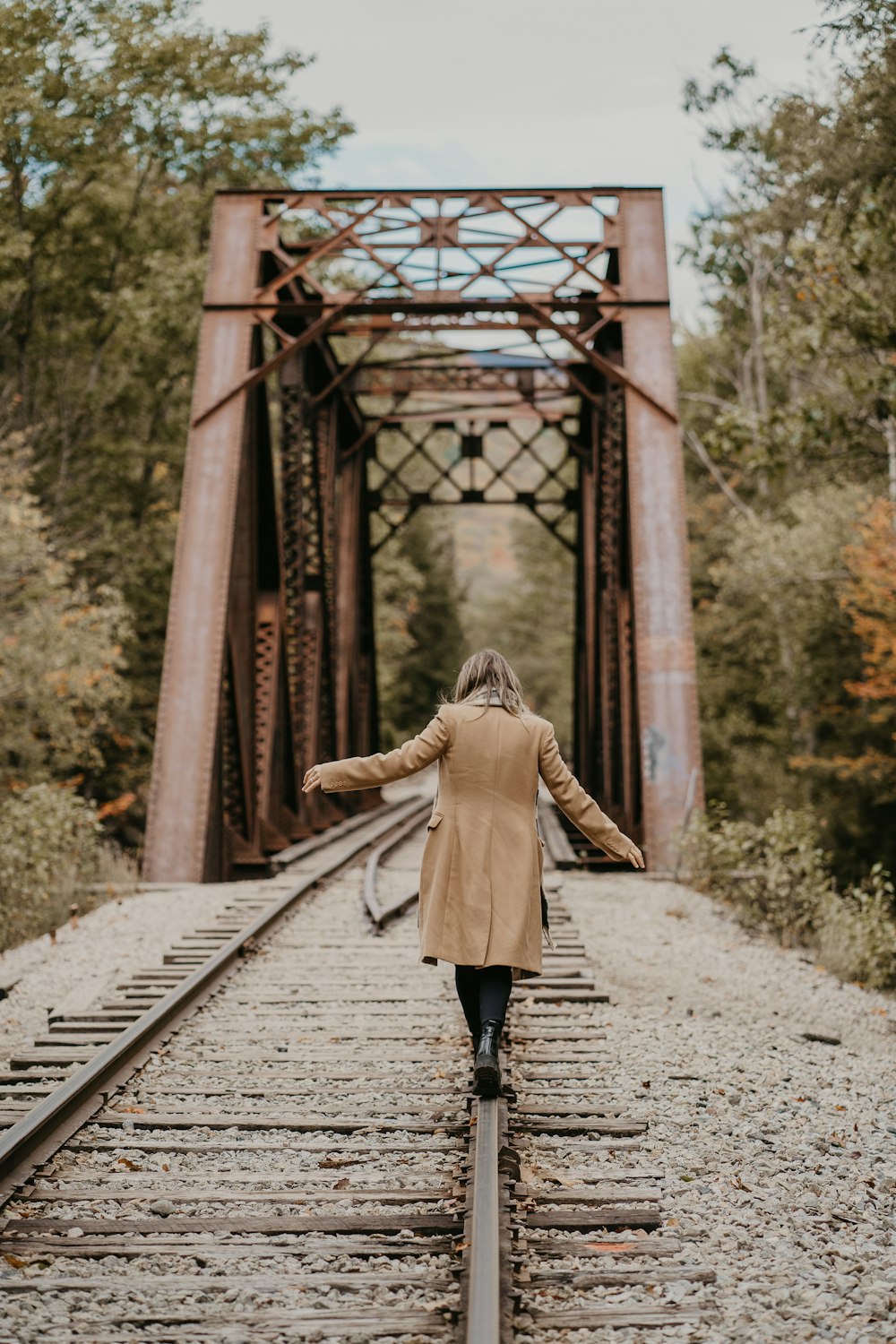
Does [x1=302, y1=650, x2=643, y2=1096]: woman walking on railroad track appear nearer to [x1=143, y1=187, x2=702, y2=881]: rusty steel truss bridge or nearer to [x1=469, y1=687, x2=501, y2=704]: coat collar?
[x1=469, y1=687, x2=501, y2=704]: coat collar

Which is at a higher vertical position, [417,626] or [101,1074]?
[417,626]

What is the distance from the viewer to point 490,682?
413 centimetres

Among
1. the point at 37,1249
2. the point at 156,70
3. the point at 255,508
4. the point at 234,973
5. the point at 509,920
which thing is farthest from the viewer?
the point at 156,70

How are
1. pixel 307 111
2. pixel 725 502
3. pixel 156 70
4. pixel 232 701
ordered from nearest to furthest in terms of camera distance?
pixel 232 701 → pixel 156 70 → pixel 307 111 → pixel 725 502

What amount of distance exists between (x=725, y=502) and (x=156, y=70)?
55.8ft

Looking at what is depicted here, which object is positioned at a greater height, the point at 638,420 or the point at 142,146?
the point at 142,146

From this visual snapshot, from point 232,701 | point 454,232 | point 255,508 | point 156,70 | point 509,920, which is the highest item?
point 156,70

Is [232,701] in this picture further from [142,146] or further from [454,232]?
[142,146]

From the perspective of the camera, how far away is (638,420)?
32.9 ft

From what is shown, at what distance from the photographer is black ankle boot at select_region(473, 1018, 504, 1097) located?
12.4ft

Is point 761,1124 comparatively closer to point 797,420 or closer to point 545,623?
point 797,420

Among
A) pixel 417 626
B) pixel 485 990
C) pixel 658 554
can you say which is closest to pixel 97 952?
pixel 485 990

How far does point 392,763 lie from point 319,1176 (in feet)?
4.36

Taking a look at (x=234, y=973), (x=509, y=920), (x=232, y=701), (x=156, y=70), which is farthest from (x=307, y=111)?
(x=509, y=920)
